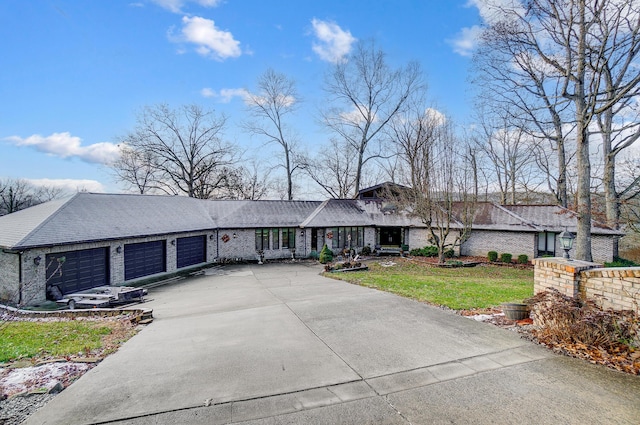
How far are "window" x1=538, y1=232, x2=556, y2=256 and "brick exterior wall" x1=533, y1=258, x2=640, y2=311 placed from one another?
698 inches

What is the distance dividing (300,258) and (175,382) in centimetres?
1921

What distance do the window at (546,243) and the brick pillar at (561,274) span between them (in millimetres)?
17639

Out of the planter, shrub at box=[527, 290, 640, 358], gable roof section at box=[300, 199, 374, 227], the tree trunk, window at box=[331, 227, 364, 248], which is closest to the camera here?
shrub at box=[527, 290, 640, 358]

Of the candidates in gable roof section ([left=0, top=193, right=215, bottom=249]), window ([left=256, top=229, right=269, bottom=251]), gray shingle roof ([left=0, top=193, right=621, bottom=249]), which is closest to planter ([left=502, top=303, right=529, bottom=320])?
gray shingle roof ([left=0, top=193, right=621, bottom=249])

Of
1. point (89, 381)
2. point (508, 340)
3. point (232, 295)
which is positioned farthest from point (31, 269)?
point (508, 340)

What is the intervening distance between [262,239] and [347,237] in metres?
6.82

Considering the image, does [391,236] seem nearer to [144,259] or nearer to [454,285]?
[454,285]

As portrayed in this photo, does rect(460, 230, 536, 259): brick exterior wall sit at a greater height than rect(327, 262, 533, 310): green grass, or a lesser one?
greater

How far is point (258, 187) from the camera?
1635 inches

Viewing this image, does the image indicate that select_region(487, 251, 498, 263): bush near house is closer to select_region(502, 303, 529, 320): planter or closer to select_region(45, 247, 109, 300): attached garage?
select_region(502, 303, 529, 320): planter

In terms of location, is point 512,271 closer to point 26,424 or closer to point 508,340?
point 508,340

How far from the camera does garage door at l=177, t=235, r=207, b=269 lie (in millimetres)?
20653

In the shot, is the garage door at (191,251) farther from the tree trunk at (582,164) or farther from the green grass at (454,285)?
the tree trunk at (582,164)

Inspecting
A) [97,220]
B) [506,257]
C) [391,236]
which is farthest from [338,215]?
[97,220]
